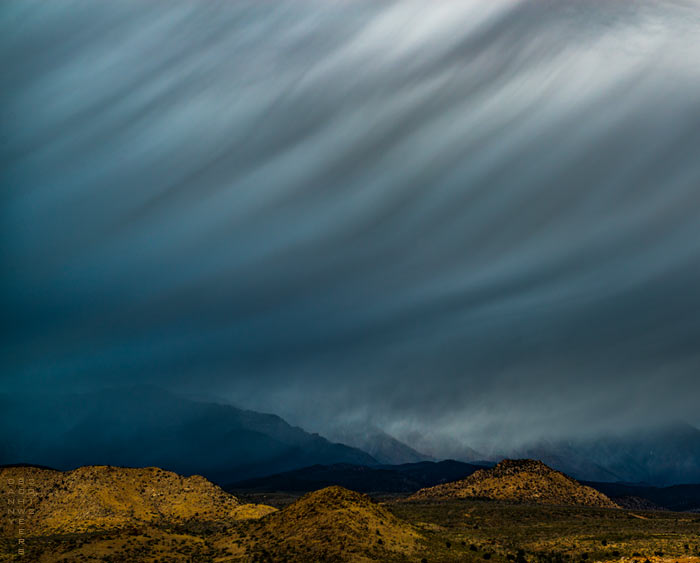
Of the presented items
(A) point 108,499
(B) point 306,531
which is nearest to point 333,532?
(B) point 306,531

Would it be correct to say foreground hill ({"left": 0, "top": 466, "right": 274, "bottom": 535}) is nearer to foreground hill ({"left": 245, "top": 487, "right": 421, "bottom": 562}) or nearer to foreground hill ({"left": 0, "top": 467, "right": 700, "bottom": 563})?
foreground hill ({"left": 0, "top": 467, "right": 700, "bottom": 563})

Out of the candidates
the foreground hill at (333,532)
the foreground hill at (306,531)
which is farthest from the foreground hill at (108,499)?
the foreground hill at (333,532)

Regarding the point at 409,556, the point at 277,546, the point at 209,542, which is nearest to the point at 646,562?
the point at 409,556

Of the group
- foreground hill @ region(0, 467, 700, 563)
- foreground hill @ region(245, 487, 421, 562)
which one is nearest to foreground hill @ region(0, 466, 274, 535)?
foreground hill @ region(0, 467, 700, 563)

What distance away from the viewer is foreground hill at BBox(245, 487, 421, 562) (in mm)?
97250

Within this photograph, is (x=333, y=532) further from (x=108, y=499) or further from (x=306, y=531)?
(x=108, y=499)

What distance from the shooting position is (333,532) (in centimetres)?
10281

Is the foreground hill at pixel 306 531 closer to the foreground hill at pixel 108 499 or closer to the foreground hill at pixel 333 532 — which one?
the foreground hill at pixel 333 532

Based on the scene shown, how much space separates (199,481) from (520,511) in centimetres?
8440

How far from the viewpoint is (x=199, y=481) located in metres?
187

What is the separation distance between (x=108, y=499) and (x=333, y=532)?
76.7m

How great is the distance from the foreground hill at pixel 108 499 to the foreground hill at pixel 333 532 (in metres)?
47.4

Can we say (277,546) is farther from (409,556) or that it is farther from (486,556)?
(486,556)

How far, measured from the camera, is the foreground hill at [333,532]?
97250mm
